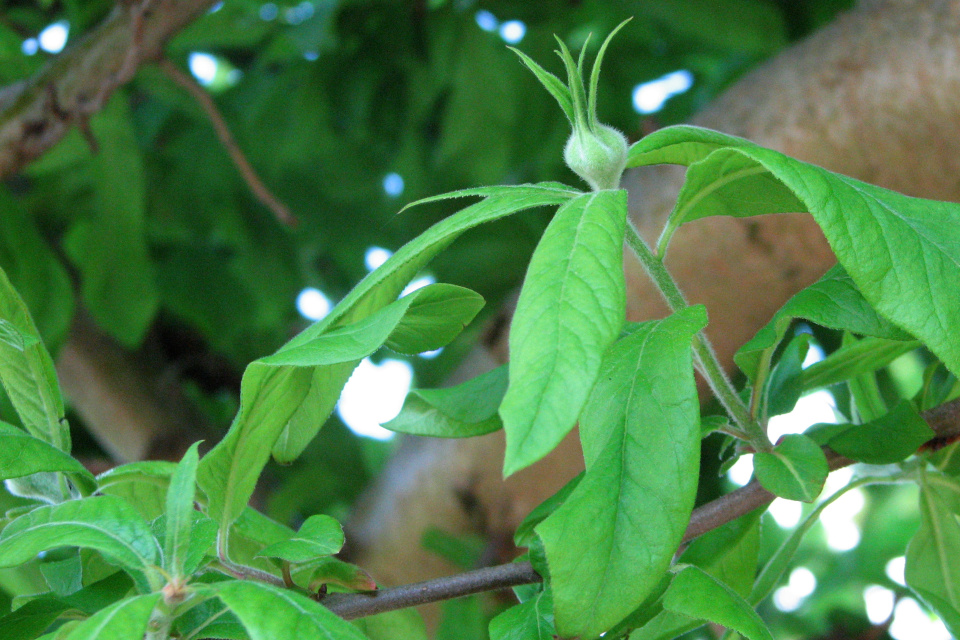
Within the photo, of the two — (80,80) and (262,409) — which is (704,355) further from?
(80,80)

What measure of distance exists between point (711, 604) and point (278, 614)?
0.50ft

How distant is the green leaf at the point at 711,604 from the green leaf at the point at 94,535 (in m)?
0.20

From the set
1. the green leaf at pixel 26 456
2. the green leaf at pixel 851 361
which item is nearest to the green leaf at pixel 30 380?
the green leaf at pixel 26 456

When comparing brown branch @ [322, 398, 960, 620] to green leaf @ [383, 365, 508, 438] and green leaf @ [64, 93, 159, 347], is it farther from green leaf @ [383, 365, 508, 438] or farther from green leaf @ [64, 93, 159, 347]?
green leaf @ [64, 93, 159, 347]

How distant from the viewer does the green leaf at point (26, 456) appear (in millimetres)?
363

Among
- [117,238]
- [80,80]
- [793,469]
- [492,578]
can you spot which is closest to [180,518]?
[492,578]

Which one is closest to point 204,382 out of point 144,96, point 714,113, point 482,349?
point 144,96

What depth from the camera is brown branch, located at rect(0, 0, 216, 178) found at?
2.93 feet

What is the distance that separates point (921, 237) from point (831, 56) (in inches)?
27.6

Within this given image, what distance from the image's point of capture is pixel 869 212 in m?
0.34

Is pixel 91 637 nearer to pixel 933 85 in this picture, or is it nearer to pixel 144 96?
pixel 933 85

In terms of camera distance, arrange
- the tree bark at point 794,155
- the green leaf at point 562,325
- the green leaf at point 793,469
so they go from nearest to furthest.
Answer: the green leaf at point 562,325
the green leaf at point 793,469
the tree bark at point 794,155

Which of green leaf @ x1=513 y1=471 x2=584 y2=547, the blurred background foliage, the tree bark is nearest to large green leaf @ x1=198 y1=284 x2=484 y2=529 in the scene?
green leaf @ x1=513 y1=471 x2=584 y2=547

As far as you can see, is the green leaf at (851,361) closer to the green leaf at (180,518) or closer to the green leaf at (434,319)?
the green leaf at (434,319)
